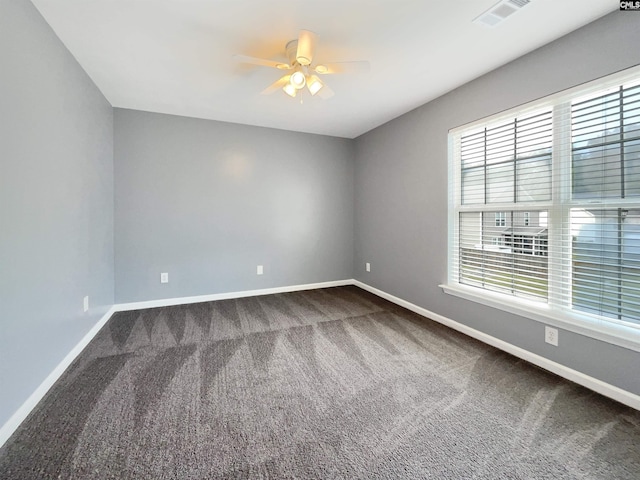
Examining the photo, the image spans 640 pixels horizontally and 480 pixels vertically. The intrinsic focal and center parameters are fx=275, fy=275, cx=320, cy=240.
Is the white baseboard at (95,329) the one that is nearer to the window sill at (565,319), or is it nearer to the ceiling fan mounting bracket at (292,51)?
the window sill at (565,319)

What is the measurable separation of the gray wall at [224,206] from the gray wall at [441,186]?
541 mm

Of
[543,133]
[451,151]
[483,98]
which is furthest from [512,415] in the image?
[483,98]

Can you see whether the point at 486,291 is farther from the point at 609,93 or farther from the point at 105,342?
the point at 105,342

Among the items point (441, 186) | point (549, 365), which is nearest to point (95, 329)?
point (441, 186)

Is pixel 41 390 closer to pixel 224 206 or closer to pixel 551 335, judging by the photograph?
pixel 224 206

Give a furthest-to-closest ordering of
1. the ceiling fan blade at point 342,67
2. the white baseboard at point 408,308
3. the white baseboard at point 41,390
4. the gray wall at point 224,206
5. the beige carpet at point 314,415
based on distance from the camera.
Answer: the gray wall at point 224,206 → the ceiling fan blade at point 342,67 → the white baseboard at point 408,308 → the white baseboard at point 41,390 → the beige carpet at point 314,415

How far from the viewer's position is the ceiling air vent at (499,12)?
164cm

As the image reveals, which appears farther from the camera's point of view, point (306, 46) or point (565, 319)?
point (565, 319)

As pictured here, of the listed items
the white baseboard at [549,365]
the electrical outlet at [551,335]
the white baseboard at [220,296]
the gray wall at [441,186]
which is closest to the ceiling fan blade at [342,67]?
the gray wall at [441,186]

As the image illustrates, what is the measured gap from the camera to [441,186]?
2.95 metres

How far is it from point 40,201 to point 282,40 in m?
1.95

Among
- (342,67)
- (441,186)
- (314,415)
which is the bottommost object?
(314,415)

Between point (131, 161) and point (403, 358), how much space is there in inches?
145

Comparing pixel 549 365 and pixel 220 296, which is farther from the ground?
pixel 220 296
